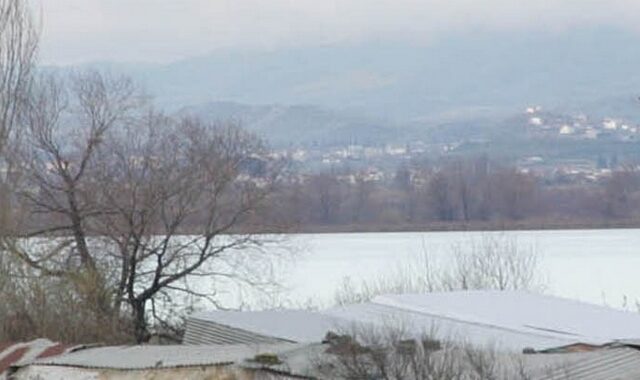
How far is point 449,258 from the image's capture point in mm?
35531

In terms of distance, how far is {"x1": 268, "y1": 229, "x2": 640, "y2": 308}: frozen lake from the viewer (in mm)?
31391

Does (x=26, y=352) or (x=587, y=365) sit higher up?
(x=26, y=352)

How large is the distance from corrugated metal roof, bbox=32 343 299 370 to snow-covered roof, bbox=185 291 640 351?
154 cm

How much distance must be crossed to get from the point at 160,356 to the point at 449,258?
67.6ft

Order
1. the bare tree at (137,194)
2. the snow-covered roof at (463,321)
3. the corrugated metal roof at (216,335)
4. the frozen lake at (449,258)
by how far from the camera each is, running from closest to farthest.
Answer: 1. the snow-covered roof at (463,321)
2. the corrugated metal roof at (216,335)
3. the bare tree at (137,194)
4. the frozen lake at (449,258)

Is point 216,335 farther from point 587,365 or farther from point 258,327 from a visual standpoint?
point 587,365

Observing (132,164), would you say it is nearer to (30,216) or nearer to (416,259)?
(30,216)

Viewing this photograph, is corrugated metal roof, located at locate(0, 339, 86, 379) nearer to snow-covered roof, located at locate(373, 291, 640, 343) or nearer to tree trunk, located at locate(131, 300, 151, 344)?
snow-covered roof, located at locate(373, 291, 640, 343)

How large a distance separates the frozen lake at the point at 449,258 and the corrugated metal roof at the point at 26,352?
12.9 meters

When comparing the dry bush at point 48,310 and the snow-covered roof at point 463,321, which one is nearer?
the snow-covered roof at point 463,321

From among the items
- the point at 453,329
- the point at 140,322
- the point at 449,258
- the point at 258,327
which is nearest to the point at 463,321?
the point at 453,329

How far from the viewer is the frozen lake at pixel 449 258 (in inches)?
1236

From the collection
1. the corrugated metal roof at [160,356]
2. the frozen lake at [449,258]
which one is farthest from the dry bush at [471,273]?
the corrugated metal roof at [160,356]

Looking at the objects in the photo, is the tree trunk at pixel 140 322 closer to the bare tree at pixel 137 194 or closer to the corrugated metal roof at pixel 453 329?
the bare tree at pixel 137 194
